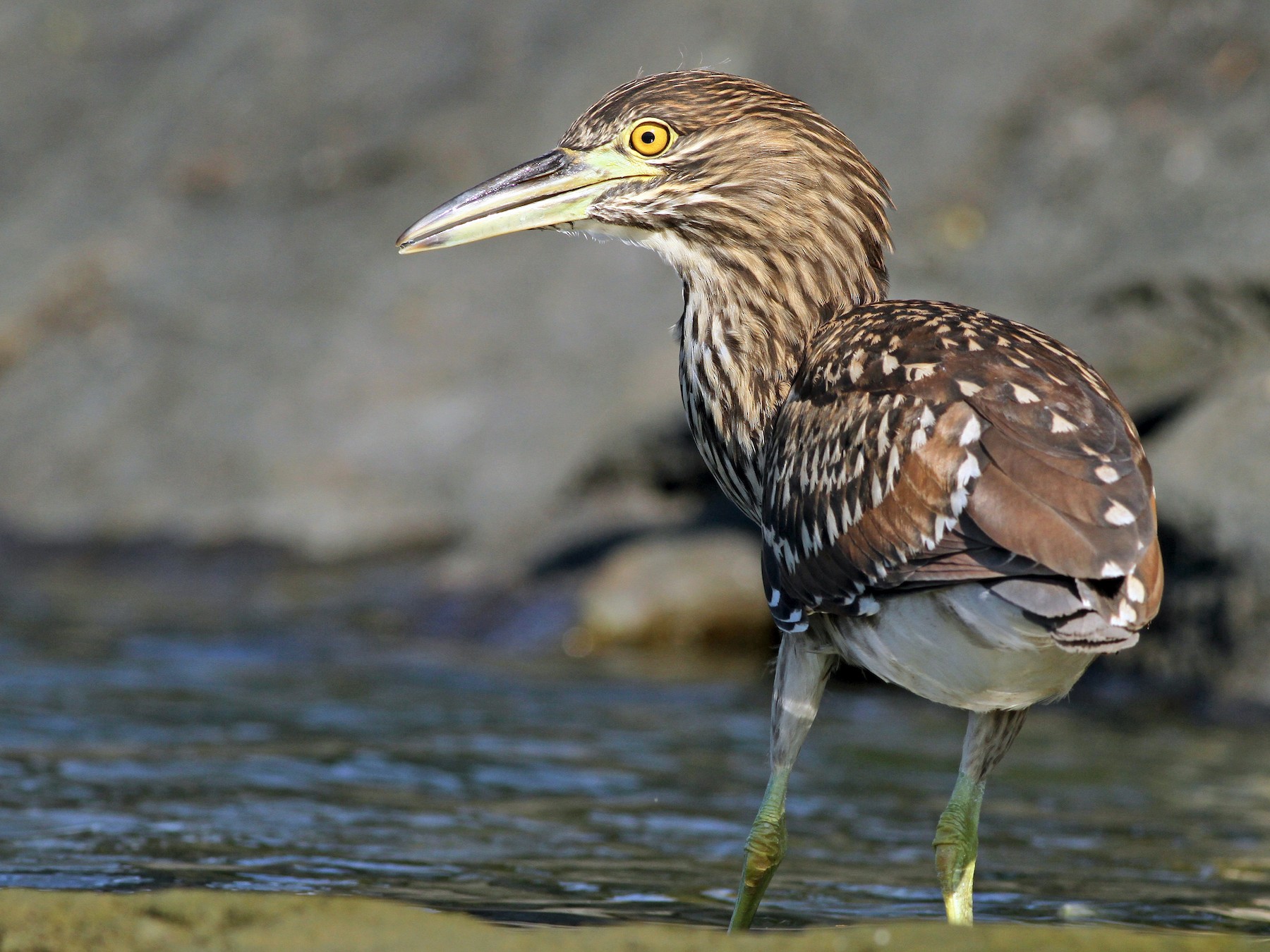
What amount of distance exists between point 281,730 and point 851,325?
371 cm

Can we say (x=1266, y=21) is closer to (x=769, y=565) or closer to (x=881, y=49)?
(x=881, y=49)

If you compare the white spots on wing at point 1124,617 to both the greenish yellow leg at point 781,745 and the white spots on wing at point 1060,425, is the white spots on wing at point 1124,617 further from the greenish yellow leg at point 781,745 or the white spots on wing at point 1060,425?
the greenish yellow leg at point 781,745

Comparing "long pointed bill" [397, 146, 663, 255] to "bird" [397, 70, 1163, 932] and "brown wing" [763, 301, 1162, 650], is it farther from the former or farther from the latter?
"brown wing" [763, 301, 1162, 650]

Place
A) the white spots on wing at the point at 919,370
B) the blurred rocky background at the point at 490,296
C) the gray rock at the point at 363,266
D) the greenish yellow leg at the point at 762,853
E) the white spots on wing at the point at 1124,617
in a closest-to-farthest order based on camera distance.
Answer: the white spots on wing at the point at 1124,617, the white spots on wing at the point at 919,370, the greenish yellow leg at the point at 762,853, the blurred rocky background at the point at 490,296, the gray rock at the point at 363,266

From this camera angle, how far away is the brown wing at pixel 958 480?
376 centimetres

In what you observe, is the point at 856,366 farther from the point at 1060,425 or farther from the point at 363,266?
the point at 363,266

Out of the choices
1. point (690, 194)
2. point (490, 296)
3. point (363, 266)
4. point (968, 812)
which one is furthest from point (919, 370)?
point (363, 266)

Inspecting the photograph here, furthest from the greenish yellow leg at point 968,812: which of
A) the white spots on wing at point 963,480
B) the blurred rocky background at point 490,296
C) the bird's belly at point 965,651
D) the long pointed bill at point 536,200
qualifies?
the blurred rocky background at point 490,296

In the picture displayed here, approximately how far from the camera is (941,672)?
13.8ft

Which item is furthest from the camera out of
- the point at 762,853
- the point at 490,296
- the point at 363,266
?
the point at 363,266

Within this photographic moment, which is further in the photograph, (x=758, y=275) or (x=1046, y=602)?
(x=758, y=275)

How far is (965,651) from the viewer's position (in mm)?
4090

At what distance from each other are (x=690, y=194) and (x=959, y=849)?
200 centimetres

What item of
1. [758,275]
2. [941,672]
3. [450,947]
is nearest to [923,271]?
[758,275]
